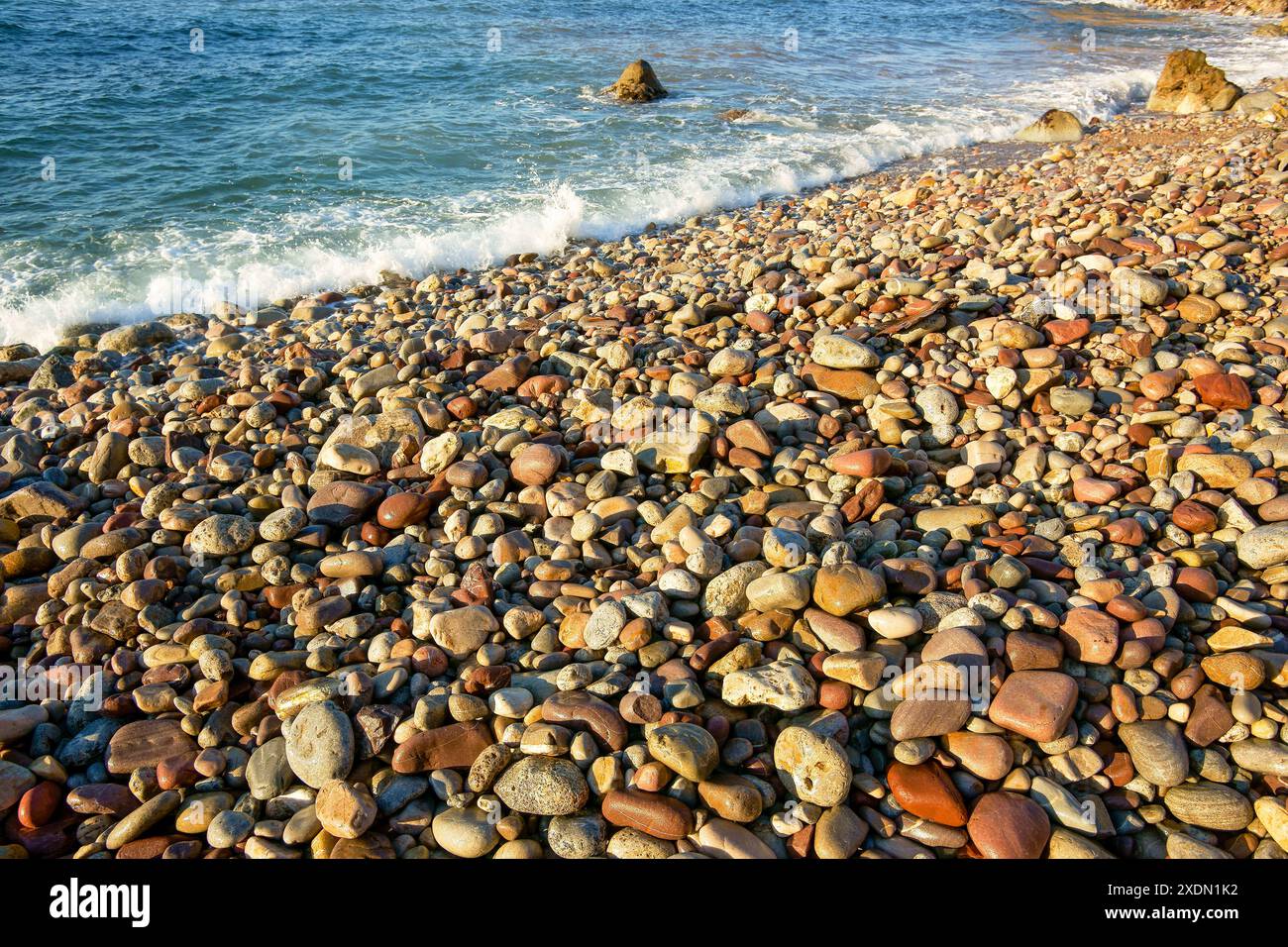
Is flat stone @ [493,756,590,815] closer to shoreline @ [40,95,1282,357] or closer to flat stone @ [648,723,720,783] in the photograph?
flat stone @ [648,723,720,783]

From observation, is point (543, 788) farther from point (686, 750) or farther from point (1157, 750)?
point (1157, 750)

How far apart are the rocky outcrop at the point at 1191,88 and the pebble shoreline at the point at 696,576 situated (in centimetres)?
1005

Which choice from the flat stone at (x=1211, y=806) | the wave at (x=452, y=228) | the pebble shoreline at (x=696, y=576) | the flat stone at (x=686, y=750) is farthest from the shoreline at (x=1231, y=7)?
the flat stone at (x=686, y=750)

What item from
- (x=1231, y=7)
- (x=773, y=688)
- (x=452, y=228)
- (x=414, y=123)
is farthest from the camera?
(x=1231, y=7)

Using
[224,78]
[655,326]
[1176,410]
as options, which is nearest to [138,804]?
[655,326]

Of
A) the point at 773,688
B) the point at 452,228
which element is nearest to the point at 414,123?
the point at 452,228

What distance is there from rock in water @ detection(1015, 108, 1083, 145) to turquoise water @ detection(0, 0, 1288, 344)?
83 centimetres

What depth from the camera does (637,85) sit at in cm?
1612

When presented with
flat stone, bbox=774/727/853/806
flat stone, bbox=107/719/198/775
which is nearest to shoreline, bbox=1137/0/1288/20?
flat stone, bbox=774/727/853/806

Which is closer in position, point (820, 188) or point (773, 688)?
point (773, 688)

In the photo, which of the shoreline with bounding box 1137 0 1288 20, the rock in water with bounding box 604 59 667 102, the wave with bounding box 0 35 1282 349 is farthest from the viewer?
the shoreline with bounding box 1137 0 1288 20

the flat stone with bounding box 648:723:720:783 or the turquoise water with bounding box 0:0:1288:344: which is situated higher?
the turquoise water with bounding box 0:0:1288:344

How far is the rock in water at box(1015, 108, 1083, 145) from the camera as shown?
1299cm

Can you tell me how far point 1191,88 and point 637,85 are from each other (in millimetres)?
10509
